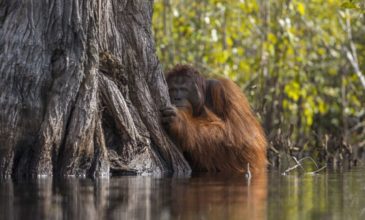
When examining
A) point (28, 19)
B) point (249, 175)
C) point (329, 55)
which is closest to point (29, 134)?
point (28, 19)

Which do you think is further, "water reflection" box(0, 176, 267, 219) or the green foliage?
the green foliage

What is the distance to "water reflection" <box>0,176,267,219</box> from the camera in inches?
196

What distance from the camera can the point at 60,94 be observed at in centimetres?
764

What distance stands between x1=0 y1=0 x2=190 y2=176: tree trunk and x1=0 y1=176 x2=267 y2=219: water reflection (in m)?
0.39

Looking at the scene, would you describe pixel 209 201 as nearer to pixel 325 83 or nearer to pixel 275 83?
pixel 275 83

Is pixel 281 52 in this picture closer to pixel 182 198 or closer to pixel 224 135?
pixel 224 135

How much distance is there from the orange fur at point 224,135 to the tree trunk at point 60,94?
30.6 inches

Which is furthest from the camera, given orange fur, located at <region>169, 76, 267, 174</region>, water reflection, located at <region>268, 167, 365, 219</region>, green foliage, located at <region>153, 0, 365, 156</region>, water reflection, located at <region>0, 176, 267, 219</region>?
green foliage, located at <region>153, 0, 365, 156</region>

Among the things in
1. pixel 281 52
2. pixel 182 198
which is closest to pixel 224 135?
pixel 182 198

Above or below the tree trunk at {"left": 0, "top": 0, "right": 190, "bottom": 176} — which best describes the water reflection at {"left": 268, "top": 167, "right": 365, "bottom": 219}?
below

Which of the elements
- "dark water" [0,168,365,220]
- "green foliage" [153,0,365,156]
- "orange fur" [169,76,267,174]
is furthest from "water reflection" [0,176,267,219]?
"green foliage" [153,0,365,156]

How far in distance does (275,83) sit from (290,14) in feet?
4.16

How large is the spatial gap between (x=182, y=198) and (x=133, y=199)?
12.8 inches

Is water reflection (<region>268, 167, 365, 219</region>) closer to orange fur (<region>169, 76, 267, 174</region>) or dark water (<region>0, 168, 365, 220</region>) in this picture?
dark water (<region>0, 168, 365, 220</region>)
